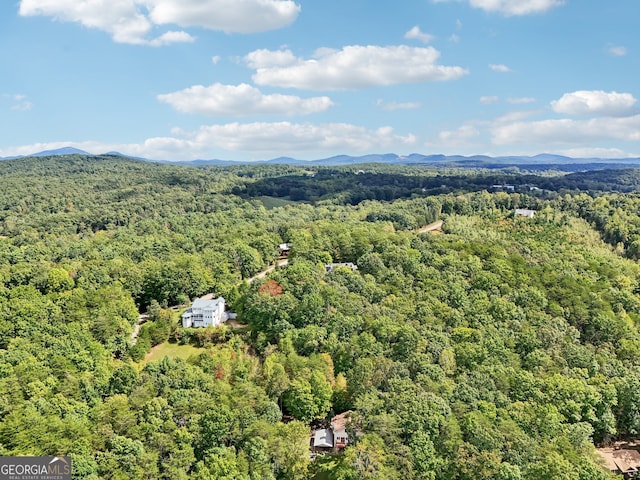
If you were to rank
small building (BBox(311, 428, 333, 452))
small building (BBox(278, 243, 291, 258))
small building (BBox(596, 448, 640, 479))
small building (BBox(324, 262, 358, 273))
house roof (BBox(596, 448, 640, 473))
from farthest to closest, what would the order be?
small building (BBox(278, 243, 291, 258)) < small building (BBox(324, 262, 358, 273)) < small building (BBox(311, 428, 333, 452)) < house roof (BBox(596, 448, 640, 473)) < small building (BBox(596, 448, 640, 479))

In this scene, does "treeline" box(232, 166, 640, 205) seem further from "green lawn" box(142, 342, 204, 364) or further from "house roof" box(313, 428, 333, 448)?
"house roof" box(313, 428, 333, 448)

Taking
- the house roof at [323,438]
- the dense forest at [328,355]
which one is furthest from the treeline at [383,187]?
the house roof at [323,438]

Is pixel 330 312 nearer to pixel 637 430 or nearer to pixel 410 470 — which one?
pixel 410 470

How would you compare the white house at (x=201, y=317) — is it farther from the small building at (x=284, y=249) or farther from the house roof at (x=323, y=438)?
the small building at (x=284, y=249)

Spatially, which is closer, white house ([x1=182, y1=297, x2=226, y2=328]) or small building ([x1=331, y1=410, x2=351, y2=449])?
small building ([x1=331, y1=410, x2=351, y2=449])

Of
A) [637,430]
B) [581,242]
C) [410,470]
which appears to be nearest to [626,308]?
[637,430]

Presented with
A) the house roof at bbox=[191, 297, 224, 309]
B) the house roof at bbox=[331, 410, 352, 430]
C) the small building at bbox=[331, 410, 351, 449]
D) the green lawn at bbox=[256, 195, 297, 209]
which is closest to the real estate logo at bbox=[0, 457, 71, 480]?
the small building at bbox=[331, 410, 351, 449]
